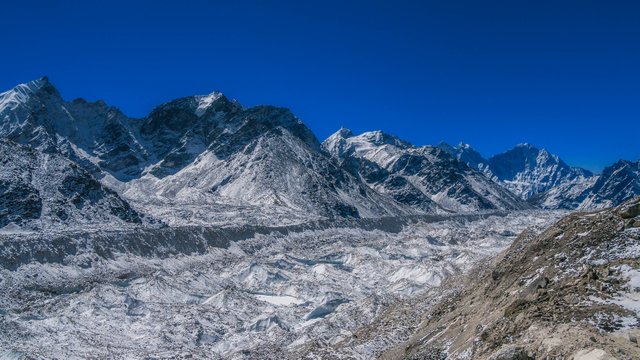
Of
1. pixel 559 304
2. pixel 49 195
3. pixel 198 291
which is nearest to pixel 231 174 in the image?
pixel 49 195

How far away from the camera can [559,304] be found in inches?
769

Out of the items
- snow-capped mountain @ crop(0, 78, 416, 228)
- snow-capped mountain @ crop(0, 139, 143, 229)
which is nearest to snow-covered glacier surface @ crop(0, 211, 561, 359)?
snow-capped mountain @ crop(0, 139, 143, 229)

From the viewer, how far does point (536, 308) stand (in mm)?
19828

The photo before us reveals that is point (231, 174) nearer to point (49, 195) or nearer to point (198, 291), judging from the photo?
point (49, 195)

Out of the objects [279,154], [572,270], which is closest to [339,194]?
[279,154]

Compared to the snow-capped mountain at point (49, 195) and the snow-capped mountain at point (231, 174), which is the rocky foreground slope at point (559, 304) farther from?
the snow-capped mountain at point (231, 174)

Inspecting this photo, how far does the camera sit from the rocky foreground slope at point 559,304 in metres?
17.0

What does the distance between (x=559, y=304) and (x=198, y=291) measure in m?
51.1

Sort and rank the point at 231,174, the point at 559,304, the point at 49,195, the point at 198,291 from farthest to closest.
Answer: the point at 231,174 < the point at 49,195 < the point at 198,291 < the point at 559,304

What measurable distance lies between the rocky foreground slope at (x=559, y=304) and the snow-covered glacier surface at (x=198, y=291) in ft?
25.0

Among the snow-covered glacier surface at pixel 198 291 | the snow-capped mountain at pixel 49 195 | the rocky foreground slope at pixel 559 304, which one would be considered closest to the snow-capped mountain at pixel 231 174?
the snow-capped mountain at pixel 49 195

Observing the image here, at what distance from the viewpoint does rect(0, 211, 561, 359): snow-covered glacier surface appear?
43.8m

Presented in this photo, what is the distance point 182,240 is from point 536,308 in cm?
7454

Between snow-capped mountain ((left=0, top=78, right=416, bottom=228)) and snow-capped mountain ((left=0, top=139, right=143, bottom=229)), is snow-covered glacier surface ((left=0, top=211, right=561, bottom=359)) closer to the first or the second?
snow-capped mountain ((left=0, top=139, right=143, bottom=229))
